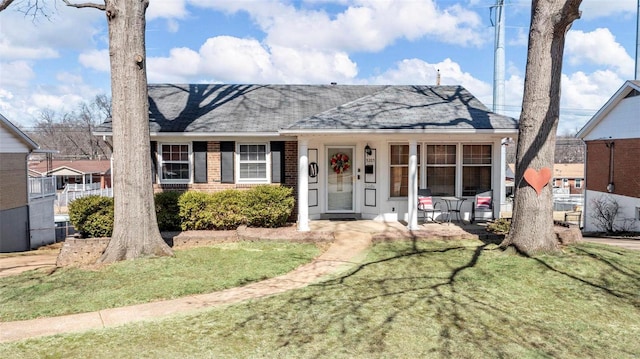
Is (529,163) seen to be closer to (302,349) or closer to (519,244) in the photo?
(519,244)

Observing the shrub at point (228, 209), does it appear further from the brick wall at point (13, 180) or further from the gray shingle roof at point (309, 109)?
the brick wall at point (13, 180)

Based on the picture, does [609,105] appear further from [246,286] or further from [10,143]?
[10,143]

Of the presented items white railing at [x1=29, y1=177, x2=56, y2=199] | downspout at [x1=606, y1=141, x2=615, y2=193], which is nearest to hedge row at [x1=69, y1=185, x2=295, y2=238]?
downspout at [x1=606, y1=141, x2=615, y2=193]

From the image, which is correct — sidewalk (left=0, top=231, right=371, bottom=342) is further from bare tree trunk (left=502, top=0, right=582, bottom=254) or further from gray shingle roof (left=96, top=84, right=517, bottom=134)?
gray shingle roof (left=96, top=84, right=517, bottom=134)

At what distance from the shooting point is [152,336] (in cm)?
478

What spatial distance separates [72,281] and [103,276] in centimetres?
46

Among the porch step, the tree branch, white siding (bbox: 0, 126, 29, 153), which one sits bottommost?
the porch step

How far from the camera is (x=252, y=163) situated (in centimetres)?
1199

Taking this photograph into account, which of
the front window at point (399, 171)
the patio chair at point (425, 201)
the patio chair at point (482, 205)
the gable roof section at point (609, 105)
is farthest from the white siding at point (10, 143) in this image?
the gable roof section at point (609, 105)

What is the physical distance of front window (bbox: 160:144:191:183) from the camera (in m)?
11.9

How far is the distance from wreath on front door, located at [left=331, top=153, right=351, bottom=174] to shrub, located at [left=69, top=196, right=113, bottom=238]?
19.5 ft

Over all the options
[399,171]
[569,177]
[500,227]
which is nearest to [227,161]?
[399,171]

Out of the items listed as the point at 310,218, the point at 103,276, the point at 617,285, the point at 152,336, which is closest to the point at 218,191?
the point at 310,218

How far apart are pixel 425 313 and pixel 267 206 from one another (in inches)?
244
